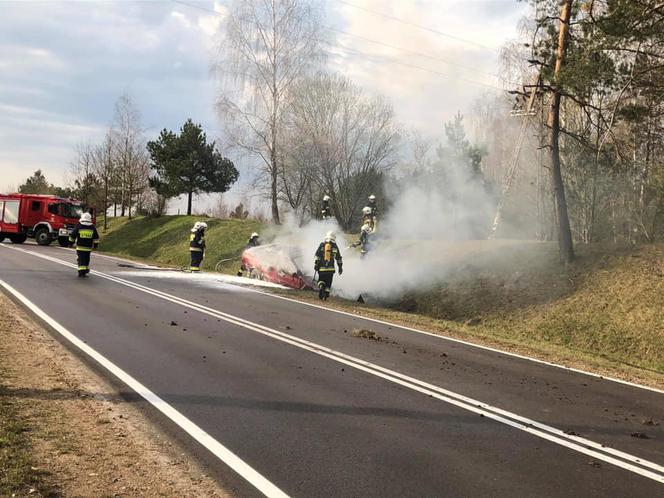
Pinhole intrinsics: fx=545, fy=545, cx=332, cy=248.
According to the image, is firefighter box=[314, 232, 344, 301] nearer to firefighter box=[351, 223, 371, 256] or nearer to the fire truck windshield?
firefighter box=[351, 223, 371, 256]

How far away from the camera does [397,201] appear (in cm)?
3194

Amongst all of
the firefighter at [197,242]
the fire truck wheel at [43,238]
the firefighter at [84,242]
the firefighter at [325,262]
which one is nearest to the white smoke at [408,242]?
the firefighter at [197,242]

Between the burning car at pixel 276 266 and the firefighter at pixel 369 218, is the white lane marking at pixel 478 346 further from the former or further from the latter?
the firefighter at pixel 369 218

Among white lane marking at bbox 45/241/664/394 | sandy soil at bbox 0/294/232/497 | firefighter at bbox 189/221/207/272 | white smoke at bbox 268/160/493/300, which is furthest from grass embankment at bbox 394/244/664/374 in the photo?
sandy soil at bbox 0/294/232/497

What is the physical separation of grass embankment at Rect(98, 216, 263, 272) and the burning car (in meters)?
7.83

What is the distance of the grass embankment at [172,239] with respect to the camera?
1194 inches

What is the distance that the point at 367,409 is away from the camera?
218 inches

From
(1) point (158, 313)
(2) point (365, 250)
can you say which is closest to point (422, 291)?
(2) point (365, 250)

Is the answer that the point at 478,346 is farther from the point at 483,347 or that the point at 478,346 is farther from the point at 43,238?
the point at 43,238

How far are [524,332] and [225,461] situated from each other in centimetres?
1183

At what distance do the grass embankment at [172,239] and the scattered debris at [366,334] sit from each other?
1822cm

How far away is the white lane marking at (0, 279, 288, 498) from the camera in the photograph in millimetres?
3816

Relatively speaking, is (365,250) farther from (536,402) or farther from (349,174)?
(349,174)

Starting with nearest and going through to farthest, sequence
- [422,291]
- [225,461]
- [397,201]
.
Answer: [225,461]
[422,291]
[397,201]
